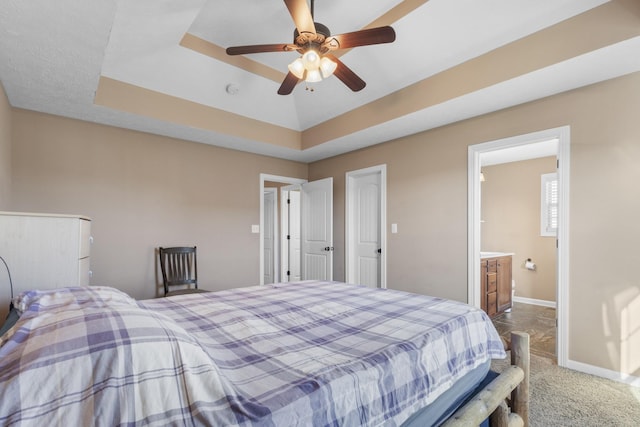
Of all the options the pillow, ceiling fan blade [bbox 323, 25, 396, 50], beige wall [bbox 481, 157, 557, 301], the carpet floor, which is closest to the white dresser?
the pillow

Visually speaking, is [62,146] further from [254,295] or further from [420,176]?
[420,176]

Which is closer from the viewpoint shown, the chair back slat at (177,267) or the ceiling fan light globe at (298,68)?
the ceiling fan light globe at (298,68)

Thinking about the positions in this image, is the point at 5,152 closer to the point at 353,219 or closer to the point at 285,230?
the point at 353,219

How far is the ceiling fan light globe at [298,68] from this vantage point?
87.4 inches

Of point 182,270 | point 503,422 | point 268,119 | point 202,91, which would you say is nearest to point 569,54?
point 503,422

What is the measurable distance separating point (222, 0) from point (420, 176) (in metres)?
2.65

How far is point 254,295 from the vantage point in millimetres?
2008

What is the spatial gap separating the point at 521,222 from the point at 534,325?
194 centimetres

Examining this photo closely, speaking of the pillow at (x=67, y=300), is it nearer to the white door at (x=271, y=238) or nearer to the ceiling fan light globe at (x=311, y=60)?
the ceiling fan light globe at (x=311, y=60)

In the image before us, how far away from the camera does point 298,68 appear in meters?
2.26

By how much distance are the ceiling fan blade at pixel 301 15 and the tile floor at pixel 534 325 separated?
10.6 feet

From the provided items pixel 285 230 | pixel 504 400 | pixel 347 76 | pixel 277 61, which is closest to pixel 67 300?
pixel 504 400

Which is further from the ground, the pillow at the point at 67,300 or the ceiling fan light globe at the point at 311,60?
the ceiling fan light globe at the point at 311,60

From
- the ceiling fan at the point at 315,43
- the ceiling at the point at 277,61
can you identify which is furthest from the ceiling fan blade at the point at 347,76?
the ceiling at the point at 277,61
